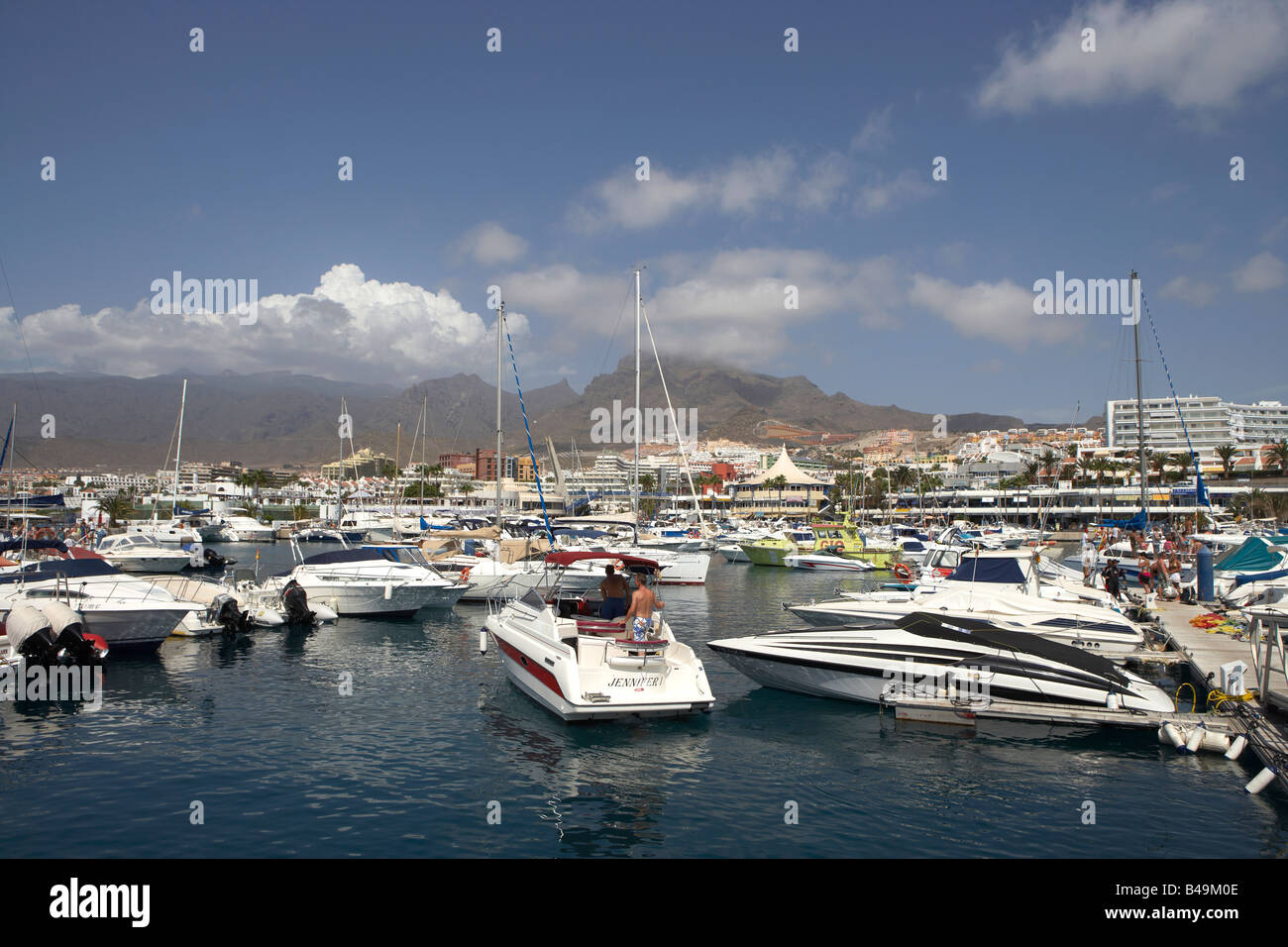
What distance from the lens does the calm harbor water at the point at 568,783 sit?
33.6ft

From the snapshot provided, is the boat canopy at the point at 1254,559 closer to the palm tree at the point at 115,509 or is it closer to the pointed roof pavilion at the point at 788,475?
the palm tree at the point at 115,509

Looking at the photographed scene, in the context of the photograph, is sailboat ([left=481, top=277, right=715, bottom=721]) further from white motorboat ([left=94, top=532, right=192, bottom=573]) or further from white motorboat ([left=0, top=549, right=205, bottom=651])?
white motorboat ([left=94, top=532, right=192, bottom=573])

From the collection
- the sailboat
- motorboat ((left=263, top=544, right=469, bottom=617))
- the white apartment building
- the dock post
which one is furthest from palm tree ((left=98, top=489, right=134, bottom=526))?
the white apartment building

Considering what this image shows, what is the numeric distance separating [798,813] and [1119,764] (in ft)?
20.2

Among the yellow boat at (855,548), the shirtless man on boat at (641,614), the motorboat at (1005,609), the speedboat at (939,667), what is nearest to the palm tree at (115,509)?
the yellow boat at (855,548)

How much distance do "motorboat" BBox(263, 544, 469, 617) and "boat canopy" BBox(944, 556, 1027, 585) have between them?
17886 millimetres

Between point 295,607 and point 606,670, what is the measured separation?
17.3 metres

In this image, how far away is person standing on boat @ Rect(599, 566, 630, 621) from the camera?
54.6ft

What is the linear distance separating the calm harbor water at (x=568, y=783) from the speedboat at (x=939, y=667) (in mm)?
585
